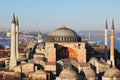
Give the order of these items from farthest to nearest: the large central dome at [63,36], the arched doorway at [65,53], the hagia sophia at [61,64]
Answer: the large central dome at [63,36], the arched doorway at [65,53], the hagia sophia at [61,64]

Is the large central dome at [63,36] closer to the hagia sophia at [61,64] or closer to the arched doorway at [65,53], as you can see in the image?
the hagia sophia at [61,64]

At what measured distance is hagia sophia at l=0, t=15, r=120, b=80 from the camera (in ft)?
72.1

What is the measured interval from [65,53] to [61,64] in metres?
2.23

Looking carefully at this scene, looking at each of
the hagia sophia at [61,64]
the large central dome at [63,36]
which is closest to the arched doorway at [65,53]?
the hagia sophia at [61,64]

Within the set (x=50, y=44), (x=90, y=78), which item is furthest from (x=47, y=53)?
(x=90, y=78)

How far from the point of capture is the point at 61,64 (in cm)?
2411

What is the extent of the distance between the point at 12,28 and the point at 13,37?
2.17 ft

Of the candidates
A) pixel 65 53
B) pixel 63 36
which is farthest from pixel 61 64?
pixel 63 36

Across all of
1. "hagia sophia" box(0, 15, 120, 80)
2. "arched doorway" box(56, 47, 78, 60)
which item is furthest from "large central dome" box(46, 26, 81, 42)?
"arched doorway" box(56, 47, 78, 60)

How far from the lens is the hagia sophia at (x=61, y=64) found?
2197 cm

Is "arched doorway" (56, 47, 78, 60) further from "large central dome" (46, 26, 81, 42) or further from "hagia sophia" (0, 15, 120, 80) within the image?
"large central dome" (46, 26, 81, 42)

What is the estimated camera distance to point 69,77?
2078cm

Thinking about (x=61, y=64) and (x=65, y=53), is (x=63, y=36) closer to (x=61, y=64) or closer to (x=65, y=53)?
(x=65, y=53)

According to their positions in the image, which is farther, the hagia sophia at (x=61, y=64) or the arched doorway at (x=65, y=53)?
the arched doorway at (x=65, y=53)
